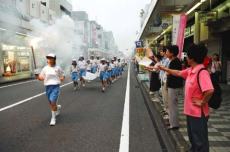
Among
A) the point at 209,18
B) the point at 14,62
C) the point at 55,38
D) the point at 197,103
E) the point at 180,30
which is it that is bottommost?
the point at 197,103

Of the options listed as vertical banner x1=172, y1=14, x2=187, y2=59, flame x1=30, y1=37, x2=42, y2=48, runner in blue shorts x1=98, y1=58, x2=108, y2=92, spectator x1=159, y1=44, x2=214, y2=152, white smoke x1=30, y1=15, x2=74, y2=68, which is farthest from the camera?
white smoke x1=30, y1=15, x2=74, y2=68

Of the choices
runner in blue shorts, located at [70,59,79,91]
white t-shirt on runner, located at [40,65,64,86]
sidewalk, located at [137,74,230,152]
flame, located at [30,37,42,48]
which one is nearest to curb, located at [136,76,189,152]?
sidewalk, located at [137,74,230,152]

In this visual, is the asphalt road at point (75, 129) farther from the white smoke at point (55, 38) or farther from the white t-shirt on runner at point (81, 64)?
the white smoke at point (55, 38)

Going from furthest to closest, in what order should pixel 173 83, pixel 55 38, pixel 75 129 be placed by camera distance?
pixel 55 38 < pixel 75 129 < pixel 173 83

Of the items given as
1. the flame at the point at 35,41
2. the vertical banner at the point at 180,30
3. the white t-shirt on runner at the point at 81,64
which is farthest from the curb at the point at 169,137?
the flame at the point at 35,41

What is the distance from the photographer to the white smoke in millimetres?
26066

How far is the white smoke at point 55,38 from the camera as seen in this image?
26066 millimetres

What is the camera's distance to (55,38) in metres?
29.1

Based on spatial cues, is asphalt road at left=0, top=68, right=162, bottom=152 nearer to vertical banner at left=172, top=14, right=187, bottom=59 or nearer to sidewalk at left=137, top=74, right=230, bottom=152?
sidewalk at left=137, top=74, right=230, bottom=152

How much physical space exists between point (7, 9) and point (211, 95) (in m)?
18.8

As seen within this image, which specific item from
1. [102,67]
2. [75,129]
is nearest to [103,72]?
[102,67]

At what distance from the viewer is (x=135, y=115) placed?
8.91m

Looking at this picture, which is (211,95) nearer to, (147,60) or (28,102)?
(147,60)

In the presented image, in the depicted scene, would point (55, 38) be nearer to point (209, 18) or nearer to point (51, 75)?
point (209, 18)
